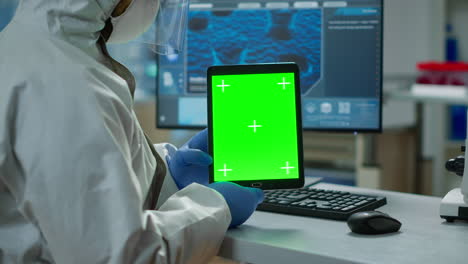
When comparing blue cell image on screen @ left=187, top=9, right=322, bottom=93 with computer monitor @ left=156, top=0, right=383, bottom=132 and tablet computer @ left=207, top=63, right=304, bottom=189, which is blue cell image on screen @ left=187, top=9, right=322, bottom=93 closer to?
computer monitor @ left=156, top=0, right=383, bottom=132

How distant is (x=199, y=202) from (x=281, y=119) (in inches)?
9.3

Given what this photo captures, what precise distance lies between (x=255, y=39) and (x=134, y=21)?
41 cm

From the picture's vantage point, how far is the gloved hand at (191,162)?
126cm

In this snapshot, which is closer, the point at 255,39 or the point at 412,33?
the point at 255,39

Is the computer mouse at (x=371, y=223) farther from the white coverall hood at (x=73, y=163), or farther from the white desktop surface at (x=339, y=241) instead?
the white coverall hood at (x=73, y=163)

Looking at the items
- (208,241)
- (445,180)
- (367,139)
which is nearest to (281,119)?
(208,241)

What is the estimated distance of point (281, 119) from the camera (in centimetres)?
126

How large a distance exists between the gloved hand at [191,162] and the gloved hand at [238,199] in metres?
0.09

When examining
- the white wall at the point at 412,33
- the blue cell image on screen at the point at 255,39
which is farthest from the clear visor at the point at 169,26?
the white wall at the point at 412,33

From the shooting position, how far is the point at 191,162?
50.3 inches

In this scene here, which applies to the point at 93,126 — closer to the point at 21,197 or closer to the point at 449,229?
the point at 21,197

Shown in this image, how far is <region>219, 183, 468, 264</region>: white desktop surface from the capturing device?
39.0 inches

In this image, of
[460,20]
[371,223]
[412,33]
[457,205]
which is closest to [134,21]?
[371,223]

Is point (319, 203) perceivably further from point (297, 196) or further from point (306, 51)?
point (306, 51)
